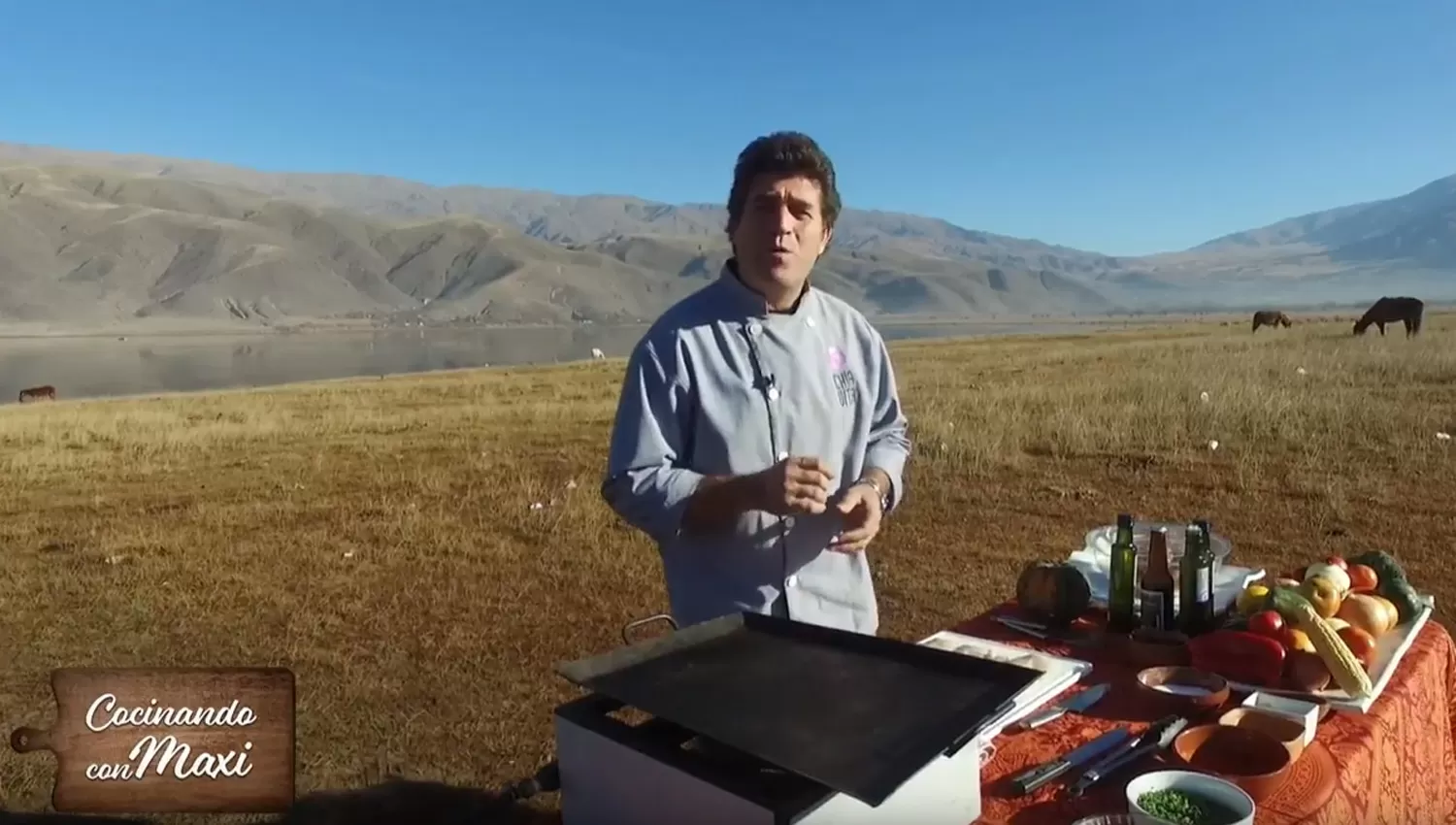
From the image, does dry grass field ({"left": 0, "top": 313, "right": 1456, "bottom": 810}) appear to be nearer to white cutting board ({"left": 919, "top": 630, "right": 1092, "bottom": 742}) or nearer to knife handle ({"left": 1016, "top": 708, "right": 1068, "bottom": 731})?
white cutting board ({"left": 919, "top": 630, "right": 1092, "bottom": 742})

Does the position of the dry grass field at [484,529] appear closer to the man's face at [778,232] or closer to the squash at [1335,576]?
the man's face at [778,232]

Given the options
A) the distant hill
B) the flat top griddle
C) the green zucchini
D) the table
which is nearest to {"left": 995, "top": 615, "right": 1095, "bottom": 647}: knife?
the table

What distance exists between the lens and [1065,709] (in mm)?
2012

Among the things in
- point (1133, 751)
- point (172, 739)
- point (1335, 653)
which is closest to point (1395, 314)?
point (1335, 653)

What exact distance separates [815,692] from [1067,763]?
1.75 ft

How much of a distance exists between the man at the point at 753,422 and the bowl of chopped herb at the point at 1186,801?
77cm

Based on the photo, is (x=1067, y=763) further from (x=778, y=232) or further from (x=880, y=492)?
(x=778, y=232)

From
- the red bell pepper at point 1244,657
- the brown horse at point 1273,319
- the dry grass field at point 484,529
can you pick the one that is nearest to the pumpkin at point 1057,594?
the red bell pepper at point 1244,657

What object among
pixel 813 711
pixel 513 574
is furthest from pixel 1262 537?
pixel 813 711

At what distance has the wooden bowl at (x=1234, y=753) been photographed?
1691mm

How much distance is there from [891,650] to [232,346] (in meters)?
82.5

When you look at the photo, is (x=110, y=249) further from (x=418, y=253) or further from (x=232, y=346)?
(x=232, y=346)

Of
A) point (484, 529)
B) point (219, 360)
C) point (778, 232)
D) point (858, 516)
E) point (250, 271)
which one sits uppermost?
point (250, 271)

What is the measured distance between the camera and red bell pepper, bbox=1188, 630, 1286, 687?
2.12m
